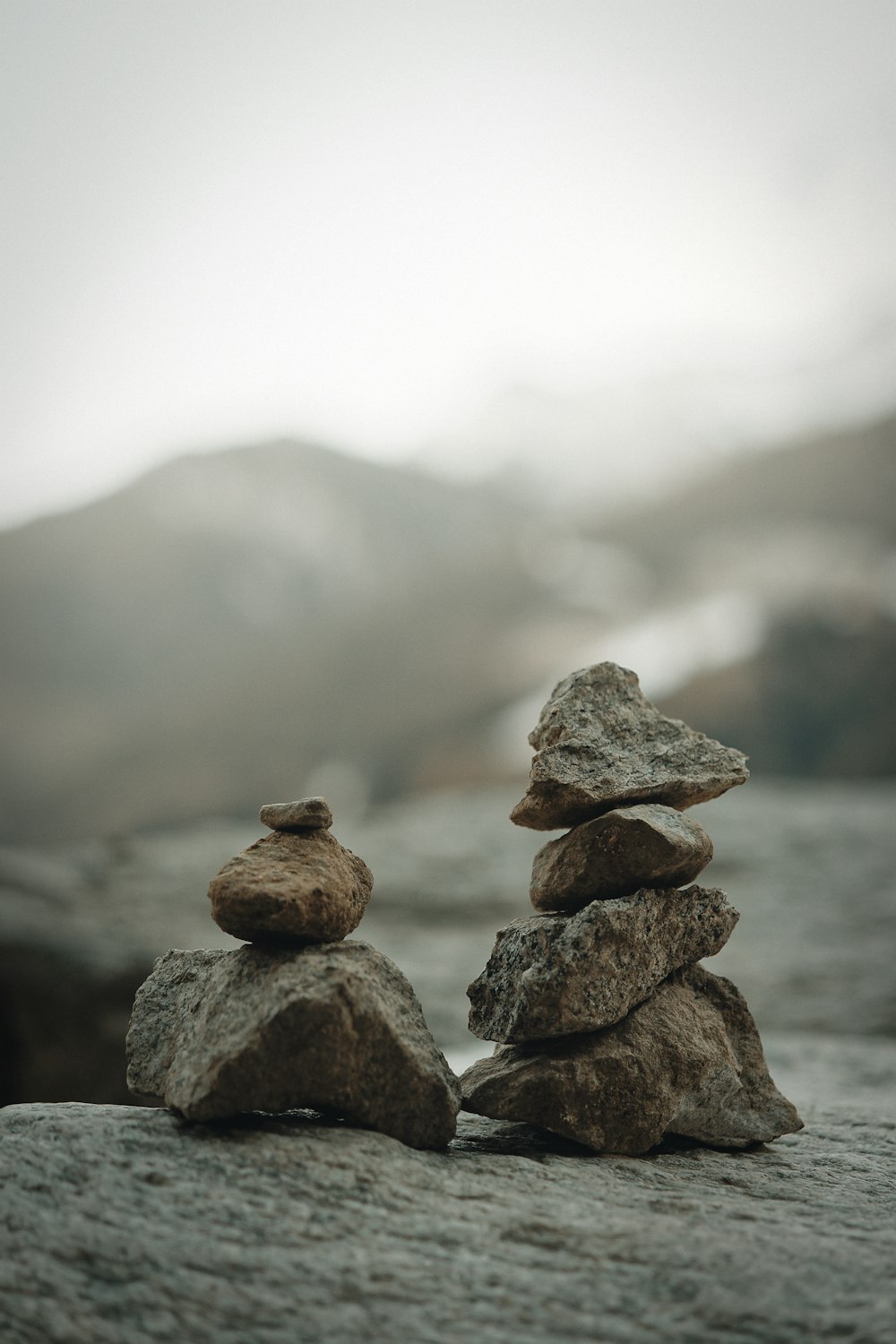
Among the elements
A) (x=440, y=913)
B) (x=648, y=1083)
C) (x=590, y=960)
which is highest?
(x=440, y=913)

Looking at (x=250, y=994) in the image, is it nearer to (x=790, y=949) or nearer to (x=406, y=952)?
(x=406, y=952)

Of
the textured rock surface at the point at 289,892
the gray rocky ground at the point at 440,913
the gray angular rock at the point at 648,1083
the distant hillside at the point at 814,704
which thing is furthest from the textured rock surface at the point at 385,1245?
the distant hillside at the point at 814,704

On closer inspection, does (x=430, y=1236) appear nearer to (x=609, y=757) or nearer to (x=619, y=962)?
(x=619, y=962)

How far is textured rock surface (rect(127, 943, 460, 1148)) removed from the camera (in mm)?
3762

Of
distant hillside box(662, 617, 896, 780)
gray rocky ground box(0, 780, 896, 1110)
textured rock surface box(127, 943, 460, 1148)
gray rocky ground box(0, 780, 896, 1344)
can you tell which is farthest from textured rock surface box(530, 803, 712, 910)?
distant hillside box(662, 617, 896, 780)

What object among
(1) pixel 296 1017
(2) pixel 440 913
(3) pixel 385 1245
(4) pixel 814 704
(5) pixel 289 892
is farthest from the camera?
(4) pixel 814 704

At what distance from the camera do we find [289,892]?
4027mm

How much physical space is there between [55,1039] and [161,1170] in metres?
6.09

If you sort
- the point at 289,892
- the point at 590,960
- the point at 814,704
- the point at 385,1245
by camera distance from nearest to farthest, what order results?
the point at 385,1245 → the point at 289,892 → the point at 590,960 → the point at 814,704

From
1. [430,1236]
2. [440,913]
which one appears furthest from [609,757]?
[440,913]

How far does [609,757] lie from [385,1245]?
229 centimetres

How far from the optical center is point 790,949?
12.0 m

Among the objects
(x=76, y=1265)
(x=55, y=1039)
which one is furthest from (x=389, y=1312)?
(x=55, y=1039)

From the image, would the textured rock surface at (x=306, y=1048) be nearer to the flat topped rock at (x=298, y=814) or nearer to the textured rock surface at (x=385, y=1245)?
the textured rock surface at (x=385, y=1245)
